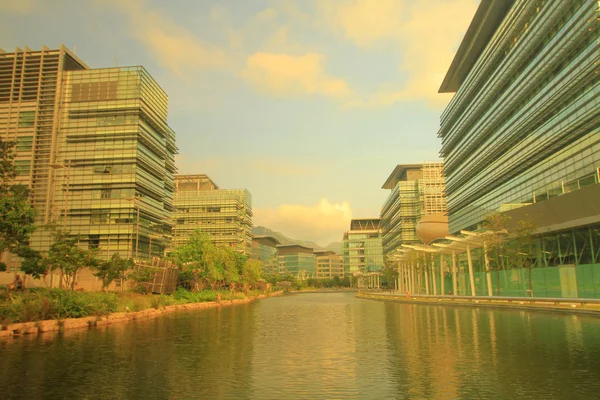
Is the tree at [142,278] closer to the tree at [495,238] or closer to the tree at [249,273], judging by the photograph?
the tree at [249,273]

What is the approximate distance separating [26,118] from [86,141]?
12307 millimetres

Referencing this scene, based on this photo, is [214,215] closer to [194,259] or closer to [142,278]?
[194,259]

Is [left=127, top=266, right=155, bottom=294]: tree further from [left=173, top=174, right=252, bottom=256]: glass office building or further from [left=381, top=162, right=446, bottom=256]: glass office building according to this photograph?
[left=173, top=174, right=252, bottom=256]: glass office building

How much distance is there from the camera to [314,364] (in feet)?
53.0

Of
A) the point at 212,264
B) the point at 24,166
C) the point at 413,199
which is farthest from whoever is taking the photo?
the point at 413,199

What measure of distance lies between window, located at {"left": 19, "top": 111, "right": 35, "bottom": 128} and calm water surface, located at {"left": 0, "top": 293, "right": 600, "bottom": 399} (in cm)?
7565

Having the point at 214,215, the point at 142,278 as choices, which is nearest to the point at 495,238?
the point at 142,278

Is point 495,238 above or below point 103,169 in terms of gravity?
below

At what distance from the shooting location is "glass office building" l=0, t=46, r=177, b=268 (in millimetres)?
84312

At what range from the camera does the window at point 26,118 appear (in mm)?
89062

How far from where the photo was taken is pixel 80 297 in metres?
32.1

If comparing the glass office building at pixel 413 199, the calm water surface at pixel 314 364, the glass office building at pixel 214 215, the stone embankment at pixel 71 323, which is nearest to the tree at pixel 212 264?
the stone embankment at pixel 71 323

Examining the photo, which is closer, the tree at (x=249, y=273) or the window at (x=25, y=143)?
the window at (x=25, y=143)

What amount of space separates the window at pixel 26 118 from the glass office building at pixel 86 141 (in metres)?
0.08
